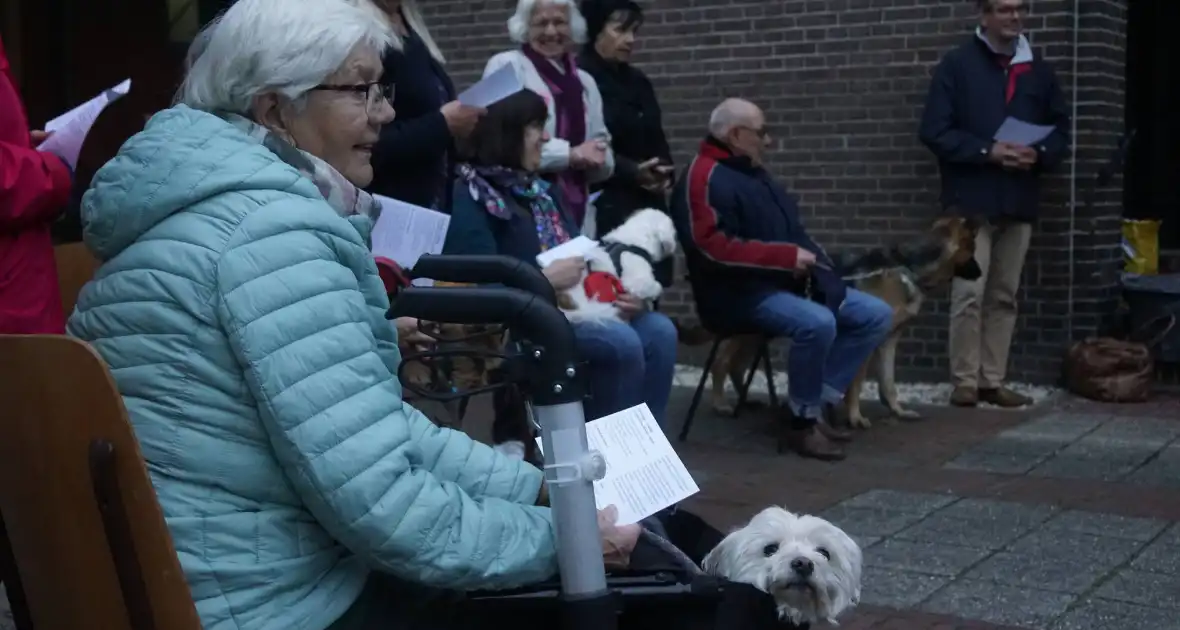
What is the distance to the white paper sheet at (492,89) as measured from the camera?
199 inches

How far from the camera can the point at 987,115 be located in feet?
28.4

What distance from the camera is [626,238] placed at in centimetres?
599

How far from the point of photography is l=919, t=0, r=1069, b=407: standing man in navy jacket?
860 centimetres

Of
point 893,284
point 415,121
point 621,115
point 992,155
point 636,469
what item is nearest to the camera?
point 636,469

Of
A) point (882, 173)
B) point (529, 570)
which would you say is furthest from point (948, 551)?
point (882, 173)

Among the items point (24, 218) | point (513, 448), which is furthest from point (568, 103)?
point (24, 218)

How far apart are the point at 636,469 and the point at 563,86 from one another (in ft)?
13.3

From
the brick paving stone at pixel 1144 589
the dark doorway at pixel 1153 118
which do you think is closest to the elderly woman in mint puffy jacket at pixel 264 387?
the brick paving stone at pixel 1144 589

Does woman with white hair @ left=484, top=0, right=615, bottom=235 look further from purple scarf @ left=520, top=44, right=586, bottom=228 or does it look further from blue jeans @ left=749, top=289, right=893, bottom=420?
blue jeans @ left=749, top=289, right=893, bottom=420

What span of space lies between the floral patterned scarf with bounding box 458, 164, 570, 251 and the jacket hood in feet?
10.2

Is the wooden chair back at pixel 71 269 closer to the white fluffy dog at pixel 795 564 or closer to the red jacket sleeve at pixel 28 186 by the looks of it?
the red jacket sleeve at pixel 28 186

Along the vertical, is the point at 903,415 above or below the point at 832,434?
below

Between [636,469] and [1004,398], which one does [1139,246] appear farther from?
[636,469]

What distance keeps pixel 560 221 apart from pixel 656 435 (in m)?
3.13
